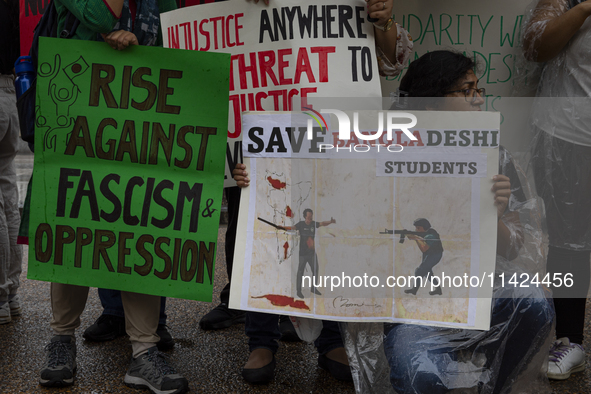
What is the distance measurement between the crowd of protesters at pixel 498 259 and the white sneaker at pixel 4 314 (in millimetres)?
568

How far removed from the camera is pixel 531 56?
2334 mm

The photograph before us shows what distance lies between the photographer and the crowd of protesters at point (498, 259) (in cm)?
176

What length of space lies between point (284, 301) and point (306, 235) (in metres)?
0.23

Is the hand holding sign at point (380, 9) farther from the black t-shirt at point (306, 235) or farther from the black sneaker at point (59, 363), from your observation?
the black sneaker at point (59, 363)

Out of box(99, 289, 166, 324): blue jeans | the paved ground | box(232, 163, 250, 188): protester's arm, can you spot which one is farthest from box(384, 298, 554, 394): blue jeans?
box(99, 289, 166, 324): blue jeans

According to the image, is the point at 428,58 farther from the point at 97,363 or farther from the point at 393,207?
the point at 97,363

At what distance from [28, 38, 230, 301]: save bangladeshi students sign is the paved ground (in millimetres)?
483

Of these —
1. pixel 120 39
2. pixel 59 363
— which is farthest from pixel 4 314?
pixel 120 39

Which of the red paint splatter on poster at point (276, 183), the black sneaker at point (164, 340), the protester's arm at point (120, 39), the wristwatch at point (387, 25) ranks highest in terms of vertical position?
the wristwatch at point (387, 25)

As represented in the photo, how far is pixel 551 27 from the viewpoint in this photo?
2.19 m

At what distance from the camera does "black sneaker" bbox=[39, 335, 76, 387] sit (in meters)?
2.14

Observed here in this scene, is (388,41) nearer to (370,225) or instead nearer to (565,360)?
(370,225)

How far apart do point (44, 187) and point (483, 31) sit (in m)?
1.93

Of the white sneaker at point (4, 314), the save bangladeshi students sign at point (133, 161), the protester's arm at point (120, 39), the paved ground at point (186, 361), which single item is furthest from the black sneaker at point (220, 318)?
the protester's arm at point (120, 39)
